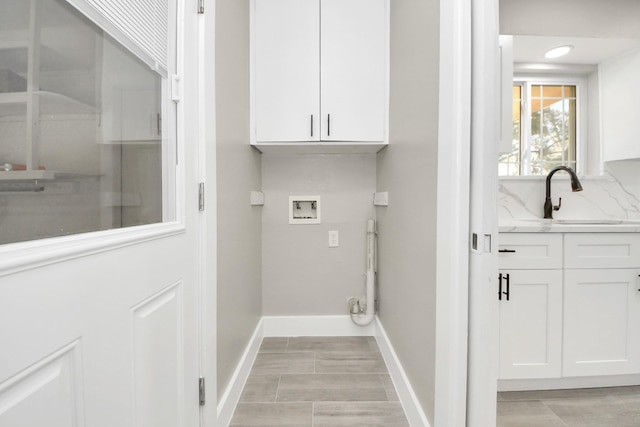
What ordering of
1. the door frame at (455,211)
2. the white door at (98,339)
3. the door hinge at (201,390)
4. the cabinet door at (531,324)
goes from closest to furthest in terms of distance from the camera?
the white door at (98,339) < the door frame at (455,211) < the door hinge at (201,390) < the cabinet door at (531,324)

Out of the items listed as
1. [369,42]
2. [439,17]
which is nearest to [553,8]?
[369,42]

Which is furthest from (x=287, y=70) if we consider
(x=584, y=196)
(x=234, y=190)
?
(x=584, y=196)

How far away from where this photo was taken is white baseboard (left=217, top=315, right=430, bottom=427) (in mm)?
1343

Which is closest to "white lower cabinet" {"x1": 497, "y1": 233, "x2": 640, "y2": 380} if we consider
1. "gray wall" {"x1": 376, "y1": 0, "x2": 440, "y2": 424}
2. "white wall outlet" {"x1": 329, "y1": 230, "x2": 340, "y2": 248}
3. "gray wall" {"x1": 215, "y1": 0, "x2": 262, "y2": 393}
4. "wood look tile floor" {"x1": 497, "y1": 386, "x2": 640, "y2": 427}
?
"wood look tile floor" {"x1": 497, "y1": 386, "x2": 640, "y2": 427}

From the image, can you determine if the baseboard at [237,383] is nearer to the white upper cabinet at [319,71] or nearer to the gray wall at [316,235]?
the gray wall at [316,235]

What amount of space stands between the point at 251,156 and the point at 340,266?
1055 millimetres

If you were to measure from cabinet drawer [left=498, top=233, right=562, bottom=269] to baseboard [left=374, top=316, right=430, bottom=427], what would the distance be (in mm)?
760

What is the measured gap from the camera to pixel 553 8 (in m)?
1.94

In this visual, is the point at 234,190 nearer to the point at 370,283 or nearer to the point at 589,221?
the point at 370,283

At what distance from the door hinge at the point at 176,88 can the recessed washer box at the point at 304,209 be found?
135 centimetres

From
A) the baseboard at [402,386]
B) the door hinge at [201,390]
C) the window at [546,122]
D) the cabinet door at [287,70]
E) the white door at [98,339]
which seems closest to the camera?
the white door at [98,339]

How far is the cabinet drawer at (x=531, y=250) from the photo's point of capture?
1.54 meters

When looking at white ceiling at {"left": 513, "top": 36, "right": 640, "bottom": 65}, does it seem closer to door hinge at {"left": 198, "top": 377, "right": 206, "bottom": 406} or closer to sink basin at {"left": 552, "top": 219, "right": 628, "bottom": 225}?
sink basin at {"left": 552, "top": 219, "right": 628, "bottom": 225}

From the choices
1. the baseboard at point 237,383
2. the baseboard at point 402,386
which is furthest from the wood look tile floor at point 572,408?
the baseboard at point 237,383
